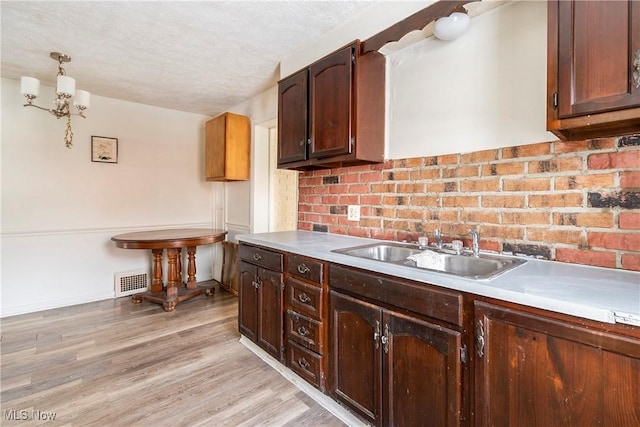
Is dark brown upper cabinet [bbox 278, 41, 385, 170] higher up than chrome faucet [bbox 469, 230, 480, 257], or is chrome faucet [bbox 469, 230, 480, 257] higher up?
dark brown upper cabinet [bbox 278, 41, 385, 170]

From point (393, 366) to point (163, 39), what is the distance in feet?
8.84

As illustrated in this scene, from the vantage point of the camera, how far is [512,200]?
4.89ft

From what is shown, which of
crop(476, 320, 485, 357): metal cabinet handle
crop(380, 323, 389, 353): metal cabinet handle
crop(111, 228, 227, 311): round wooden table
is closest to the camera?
crop(476, 320, 485, 357): metal cabinet handle

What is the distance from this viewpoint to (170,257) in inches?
136

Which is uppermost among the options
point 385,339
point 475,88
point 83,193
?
point 475,88

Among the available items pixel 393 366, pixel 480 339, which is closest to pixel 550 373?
pixel 480 339

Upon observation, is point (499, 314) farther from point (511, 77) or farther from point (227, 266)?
point (227, 266)

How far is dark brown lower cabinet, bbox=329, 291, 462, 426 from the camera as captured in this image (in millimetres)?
1160

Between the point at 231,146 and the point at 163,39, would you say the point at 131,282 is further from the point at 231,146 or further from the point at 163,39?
the point at 163,39

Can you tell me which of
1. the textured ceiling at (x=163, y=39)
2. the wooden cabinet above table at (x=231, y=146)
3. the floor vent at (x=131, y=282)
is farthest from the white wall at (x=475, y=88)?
the floor vent at (x=131, y=282)

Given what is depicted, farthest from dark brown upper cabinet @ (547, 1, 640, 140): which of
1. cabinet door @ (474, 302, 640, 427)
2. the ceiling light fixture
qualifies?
cabinet door @ (474, 302, 640, 427)

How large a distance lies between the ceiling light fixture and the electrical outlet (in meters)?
1.18

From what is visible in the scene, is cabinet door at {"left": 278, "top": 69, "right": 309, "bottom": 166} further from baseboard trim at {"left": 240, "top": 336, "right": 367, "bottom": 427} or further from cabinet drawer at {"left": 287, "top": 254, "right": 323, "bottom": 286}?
baseboard trim at {"left": 240, "top": 336, "right": 367, "bottom": 427}

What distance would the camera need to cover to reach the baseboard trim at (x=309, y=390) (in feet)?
5.36
